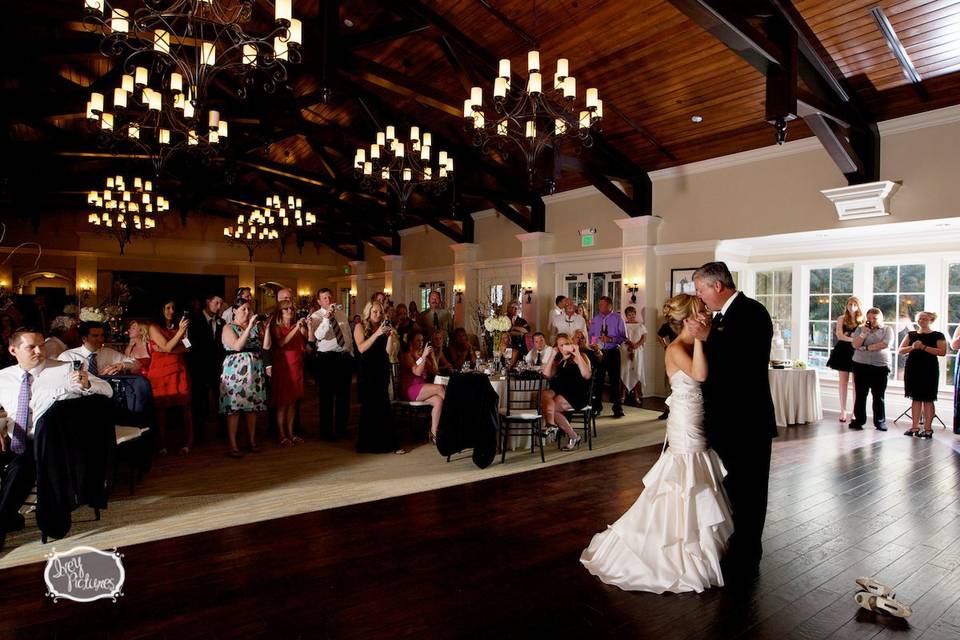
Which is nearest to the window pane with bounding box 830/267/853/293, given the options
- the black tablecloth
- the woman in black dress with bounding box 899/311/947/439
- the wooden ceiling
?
the woman in black dress with bounding box 899/311/947/439

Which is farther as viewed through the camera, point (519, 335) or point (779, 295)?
point (779, 295)

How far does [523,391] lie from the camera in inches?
209

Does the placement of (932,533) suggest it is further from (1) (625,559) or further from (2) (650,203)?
(2) (650,203)

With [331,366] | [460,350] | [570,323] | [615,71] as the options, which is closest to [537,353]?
[460,350]

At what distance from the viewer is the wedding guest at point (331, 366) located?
5.95m

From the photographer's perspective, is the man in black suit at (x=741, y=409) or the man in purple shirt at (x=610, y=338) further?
the man in purple shirt at (x=610, y=338)

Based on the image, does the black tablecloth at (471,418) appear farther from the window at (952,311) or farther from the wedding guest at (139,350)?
the window at (952,311)

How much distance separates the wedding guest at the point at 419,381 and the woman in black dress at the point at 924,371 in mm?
5716

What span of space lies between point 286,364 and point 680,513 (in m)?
4.19

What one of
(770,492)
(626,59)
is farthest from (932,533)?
(626,59)

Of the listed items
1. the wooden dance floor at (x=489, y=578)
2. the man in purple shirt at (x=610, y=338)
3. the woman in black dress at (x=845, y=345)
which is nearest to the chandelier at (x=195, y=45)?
the wooden dance floor at (x=489, y=578)

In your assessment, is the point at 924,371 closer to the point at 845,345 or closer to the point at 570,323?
the point at 845,345

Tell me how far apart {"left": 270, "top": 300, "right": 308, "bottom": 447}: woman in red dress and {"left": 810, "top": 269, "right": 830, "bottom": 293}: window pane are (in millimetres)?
7911

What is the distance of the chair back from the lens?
5.25 m
